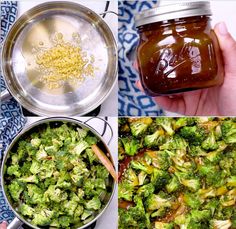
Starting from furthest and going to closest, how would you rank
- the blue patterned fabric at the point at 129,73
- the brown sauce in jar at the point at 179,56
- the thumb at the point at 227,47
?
the blue patterned fabric at the point at 129,73
the thumb at the point at 227,47
the brown sauce in jar at the point at 179,56

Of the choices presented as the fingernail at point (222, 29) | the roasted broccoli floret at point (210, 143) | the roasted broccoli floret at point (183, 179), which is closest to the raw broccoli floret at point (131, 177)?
the roasted broccoli floret at point (183, 179)

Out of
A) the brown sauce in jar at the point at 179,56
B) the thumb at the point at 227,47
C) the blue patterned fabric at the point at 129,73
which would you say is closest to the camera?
the brown sauce in jar at the point at 179,56

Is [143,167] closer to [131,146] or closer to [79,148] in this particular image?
[131,146]

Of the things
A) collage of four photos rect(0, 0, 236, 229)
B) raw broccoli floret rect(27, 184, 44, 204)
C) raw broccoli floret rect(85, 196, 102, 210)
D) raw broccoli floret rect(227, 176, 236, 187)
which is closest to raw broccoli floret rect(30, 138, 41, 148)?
collage of four photos rect(0, 0, 236, 229)

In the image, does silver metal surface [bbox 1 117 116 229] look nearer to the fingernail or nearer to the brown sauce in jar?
the brown sauce in jar

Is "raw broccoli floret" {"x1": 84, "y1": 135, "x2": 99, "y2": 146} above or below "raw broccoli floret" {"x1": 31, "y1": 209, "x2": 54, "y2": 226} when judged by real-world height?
above

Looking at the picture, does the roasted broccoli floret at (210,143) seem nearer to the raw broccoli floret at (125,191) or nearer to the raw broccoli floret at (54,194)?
the raw broccoli floret at (125,191)
